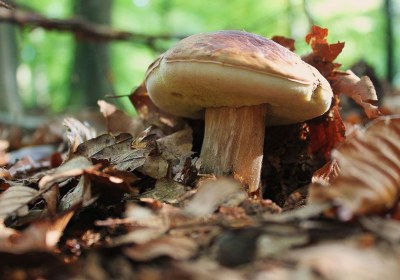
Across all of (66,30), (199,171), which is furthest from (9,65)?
(199,171)

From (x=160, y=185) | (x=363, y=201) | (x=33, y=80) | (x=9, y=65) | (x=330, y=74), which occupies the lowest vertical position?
(x=33, y=80)

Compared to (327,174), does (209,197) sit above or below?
above

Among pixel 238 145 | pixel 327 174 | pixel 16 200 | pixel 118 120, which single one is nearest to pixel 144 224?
pixel 16 200

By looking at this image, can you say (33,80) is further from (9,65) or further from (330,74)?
(330,74)

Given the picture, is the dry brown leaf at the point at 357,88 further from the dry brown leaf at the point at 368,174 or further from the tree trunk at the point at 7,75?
the tree trunk at the point at 7,75

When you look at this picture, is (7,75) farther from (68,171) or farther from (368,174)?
(368,174)

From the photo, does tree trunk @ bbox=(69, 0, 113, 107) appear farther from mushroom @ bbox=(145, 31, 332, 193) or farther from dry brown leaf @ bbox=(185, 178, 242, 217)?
dry brown leaf @ bbox=(185, 178, 242, 217)
